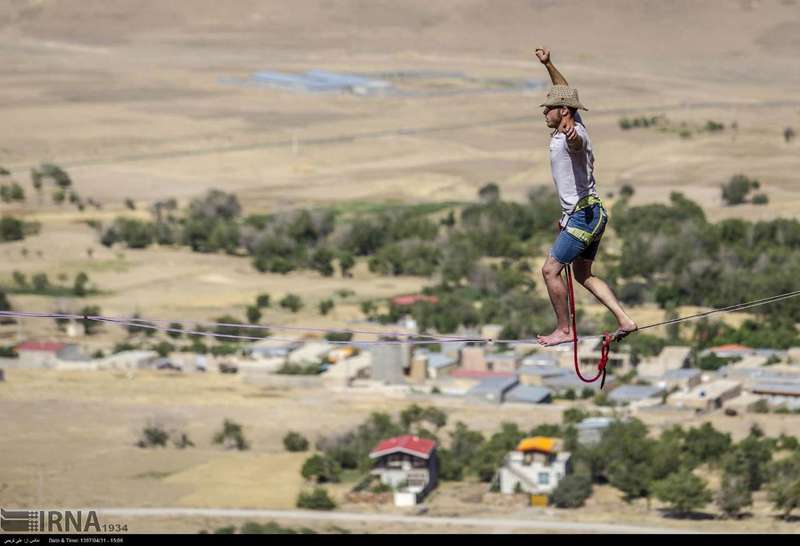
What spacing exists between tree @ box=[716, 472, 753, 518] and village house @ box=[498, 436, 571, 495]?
155 inches

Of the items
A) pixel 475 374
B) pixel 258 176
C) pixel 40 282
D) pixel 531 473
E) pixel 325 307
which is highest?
pixel 258 176

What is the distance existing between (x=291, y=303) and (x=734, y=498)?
101ft

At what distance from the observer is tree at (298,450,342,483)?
40.6 m

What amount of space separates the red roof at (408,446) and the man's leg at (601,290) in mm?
25213

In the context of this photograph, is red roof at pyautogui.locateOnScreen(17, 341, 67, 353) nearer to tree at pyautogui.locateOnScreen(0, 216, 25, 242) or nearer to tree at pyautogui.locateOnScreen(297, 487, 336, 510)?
tree at pyautogui.locateOnScreen(297, 487, 336, 510)

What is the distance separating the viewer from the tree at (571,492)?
38.2m

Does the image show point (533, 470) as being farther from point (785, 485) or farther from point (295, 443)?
point (295, 443)

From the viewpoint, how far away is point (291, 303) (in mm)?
64875

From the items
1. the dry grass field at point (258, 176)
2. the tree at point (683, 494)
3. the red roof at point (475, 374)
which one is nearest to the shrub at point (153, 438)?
the dry grass field at point (258, 176)

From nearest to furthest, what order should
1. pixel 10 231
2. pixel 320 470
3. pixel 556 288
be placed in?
pixel 556 288 → pixel 320 470 → pixel 10 231

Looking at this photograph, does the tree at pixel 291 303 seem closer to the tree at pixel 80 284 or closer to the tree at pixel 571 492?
the tree at pixel 80 284

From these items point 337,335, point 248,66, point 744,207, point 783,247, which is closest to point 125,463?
point 337,335

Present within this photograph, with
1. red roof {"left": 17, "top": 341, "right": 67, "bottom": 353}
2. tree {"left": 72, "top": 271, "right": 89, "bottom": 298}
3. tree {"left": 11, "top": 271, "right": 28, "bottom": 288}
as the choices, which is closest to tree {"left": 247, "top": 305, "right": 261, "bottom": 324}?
red roof {"left": 17, "top": 341, "right": 67, "bottom": 353}

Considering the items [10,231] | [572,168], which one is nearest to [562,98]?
[572,168]
